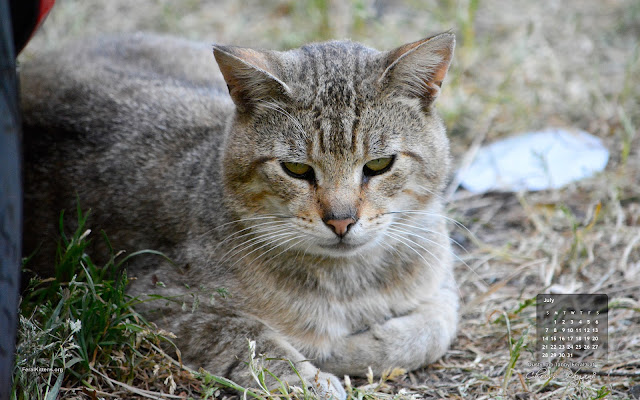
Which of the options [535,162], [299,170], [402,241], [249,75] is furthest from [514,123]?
[249,75]

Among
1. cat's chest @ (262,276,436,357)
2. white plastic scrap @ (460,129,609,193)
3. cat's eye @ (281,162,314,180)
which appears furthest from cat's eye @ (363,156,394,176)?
white plastic scrap @ (460,129,609,193)

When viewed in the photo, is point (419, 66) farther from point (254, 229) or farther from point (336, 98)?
point (254, 229)

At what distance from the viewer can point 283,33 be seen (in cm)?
629

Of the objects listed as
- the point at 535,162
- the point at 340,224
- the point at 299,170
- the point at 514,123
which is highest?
the point at 299,170

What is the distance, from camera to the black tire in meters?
2.05

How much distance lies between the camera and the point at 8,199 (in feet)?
6.84

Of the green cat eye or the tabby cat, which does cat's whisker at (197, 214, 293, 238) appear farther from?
the green cat eye

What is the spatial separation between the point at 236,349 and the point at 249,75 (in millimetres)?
1231

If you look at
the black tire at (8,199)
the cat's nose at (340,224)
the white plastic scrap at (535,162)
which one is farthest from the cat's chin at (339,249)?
the white plastic scrap at (535,162)

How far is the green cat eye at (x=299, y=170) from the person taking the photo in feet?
9.68

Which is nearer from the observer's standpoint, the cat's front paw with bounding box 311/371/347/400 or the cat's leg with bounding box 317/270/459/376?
the cat's front paw with bounding box 311/371/347/400
